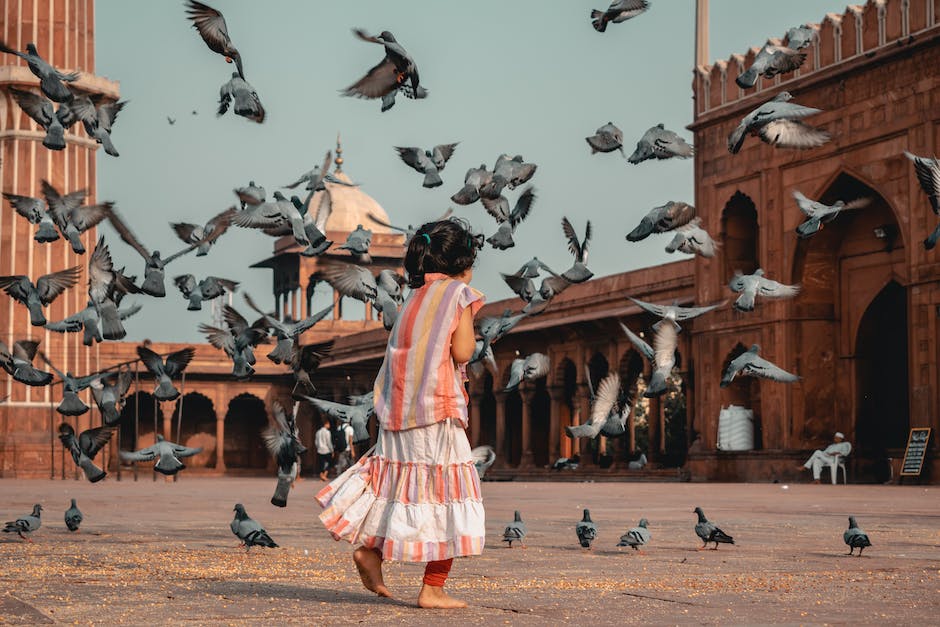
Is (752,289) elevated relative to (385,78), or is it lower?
lower

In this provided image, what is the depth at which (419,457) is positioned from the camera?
4383 millimetres

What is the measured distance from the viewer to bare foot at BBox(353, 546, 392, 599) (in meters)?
4.42

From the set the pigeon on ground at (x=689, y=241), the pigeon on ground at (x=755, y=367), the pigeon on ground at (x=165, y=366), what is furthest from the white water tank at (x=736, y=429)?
the pigeon on ground at (x=165, y=366)

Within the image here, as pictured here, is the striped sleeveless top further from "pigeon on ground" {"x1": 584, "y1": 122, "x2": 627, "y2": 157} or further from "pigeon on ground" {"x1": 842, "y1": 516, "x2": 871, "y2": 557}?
"pigeon on ground" {"x1": 584, "y1": 122, "x2": 627, "y2": 157}

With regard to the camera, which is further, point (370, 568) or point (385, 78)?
point (385, 78)

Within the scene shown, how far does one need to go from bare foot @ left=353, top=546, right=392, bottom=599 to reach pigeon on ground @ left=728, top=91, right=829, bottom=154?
4623 mm

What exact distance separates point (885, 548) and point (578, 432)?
3.73 m

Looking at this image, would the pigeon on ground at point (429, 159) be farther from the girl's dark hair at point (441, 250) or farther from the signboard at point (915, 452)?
the signboard at point (915, 452)

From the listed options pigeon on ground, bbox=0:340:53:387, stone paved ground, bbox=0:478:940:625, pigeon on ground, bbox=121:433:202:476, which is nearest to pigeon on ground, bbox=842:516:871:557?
stone paved ground, bbox=0:478:940:625

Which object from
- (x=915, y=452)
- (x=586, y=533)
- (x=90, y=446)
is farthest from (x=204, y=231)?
(x=915, y=452)

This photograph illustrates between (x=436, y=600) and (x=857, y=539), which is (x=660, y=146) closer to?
(x=857, y=539)

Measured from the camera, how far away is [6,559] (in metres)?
5.91

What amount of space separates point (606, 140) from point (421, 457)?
5.35 meters

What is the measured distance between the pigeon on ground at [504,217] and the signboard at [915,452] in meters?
10.7
